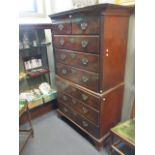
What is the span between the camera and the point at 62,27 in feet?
5.49

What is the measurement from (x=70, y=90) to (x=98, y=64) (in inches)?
23.4

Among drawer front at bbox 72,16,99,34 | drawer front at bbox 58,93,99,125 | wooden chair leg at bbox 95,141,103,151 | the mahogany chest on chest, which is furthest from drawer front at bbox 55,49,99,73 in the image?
wooden chair leg at bbox 95,141,103,151

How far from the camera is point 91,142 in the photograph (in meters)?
1.80

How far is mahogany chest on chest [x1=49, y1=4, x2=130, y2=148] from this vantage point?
1300 millimetres

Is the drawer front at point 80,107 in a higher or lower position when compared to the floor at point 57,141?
higher

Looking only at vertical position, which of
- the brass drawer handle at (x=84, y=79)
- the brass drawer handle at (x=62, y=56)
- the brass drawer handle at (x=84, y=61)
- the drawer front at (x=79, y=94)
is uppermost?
the brass drawer handle at (x=62, y=56)

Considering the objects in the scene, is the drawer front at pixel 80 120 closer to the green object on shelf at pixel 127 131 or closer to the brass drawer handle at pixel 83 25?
the green object on shelf at pixel 127 131

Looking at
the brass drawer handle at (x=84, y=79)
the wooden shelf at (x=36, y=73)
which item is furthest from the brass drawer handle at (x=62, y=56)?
the wooden shelf at (x=36, y=73)

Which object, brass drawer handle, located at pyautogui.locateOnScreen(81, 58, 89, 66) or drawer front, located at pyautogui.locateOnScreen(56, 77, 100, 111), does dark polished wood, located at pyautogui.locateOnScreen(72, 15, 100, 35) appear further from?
drawer front, located at pyautogui.locateOnScreen(56, 77, 100, 111)

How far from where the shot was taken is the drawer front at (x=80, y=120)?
1.64m

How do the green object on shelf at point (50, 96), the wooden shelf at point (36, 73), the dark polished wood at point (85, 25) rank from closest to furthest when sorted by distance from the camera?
the dark polished wood at point (85, 25) < the wooden shelf at point (36, 73) < the green object on shelf at point (50, 96)

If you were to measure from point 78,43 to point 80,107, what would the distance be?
2.35 feet
